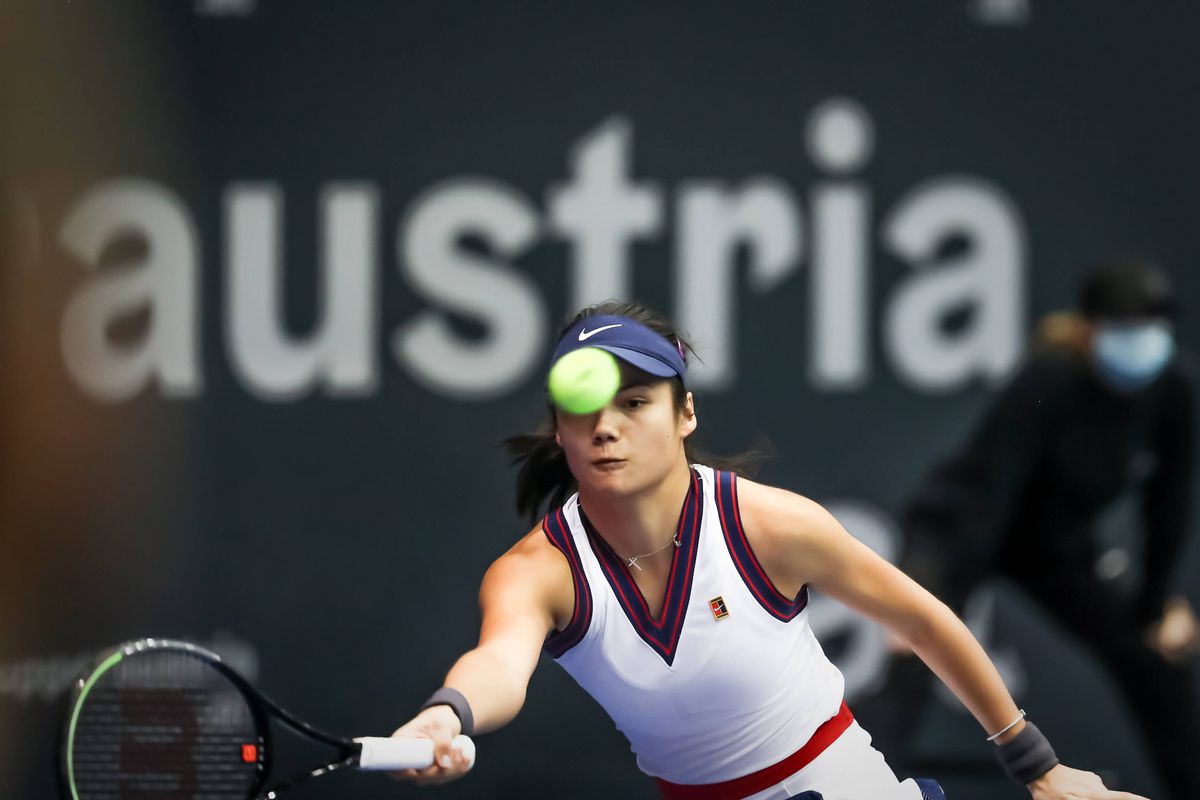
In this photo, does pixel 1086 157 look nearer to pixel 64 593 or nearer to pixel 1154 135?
pixel 1154 135

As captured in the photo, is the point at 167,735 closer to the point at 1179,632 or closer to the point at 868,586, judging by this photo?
the point at 868,586

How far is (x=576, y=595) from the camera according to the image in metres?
2.71

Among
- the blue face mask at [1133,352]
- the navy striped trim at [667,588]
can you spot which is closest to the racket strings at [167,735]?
the navy striped trim at [667,588]

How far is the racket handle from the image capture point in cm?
215

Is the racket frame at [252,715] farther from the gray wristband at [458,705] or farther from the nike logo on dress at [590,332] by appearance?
the nike logo on dress at [590,332]

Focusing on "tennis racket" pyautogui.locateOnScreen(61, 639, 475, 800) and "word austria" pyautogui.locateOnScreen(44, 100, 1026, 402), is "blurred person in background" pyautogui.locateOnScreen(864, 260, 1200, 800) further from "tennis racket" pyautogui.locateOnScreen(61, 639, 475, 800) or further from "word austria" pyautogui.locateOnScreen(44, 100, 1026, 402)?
"tennis racket" pyautogui.locateOnScreen(61, 639, 475, 800)

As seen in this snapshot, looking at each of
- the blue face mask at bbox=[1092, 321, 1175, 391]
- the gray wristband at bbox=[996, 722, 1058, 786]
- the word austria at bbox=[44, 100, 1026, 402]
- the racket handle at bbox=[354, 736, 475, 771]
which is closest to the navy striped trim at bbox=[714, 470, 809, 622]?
the gray wristband at bbox=[996, 722, 1058, 786]

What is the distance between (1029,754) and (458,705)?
110cm

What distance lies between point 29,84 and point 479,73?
128 cm

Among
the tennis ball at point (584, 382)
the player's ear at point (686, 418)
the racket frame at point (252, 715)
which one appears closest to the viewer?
the racket frame at point (252, 715)

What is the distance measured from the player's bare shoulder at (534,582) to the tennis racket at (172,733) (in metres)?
0.38

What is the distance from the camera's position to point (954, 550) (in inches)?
191

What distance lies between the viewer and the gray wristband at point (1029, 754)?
2857mm

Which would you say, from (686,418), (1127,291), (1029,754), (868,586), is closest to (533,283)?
(1127,291)
